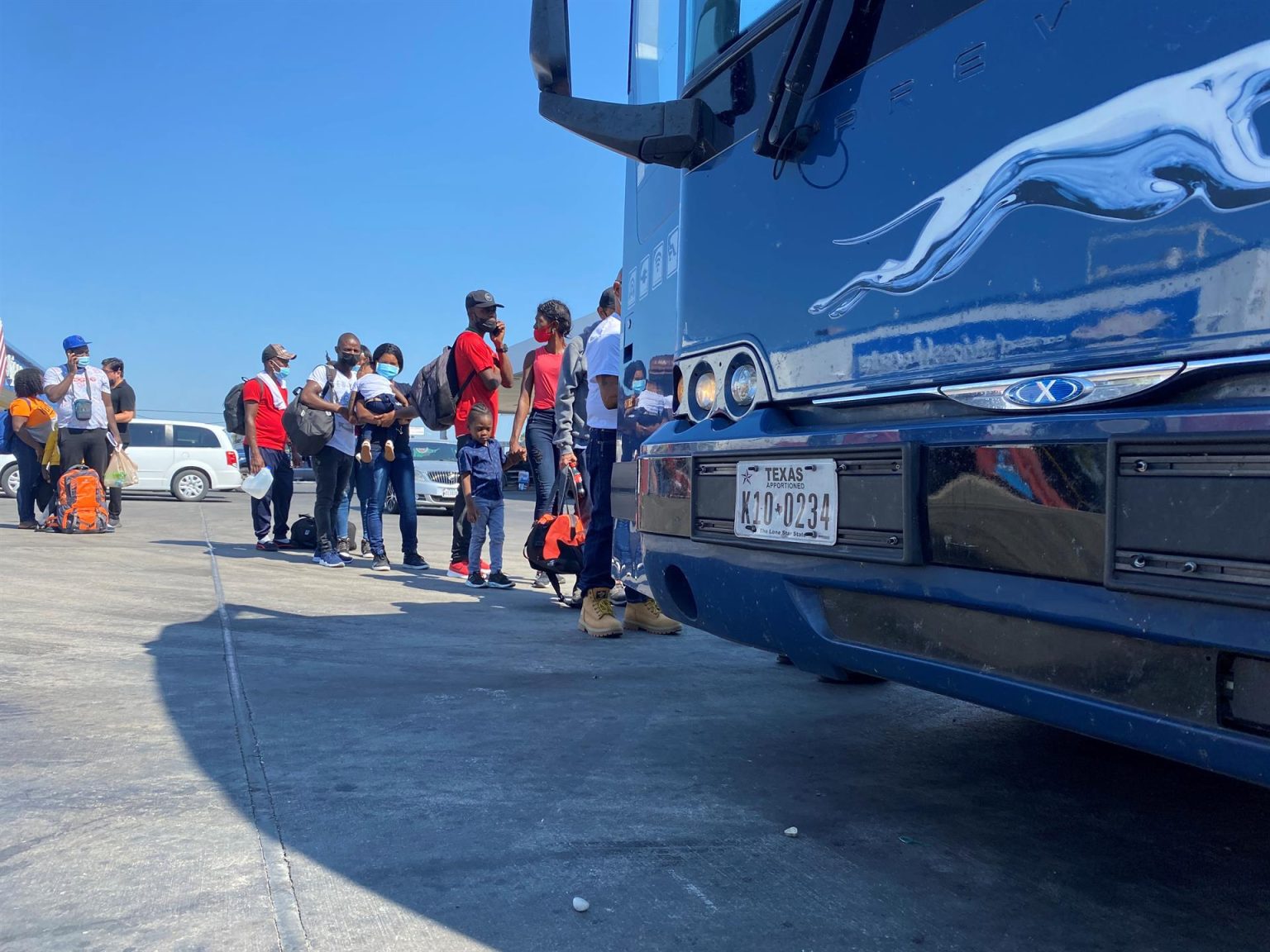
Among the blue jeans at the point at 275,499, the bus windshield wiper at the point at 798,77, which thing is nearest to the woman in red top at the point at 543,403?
the blue jeans at the point at 275,499

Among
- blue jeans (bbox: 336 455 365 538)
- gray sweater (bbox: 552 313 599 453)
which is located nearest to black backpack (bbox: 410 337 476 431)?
blue jeans (bbox: 336 455 365 538)

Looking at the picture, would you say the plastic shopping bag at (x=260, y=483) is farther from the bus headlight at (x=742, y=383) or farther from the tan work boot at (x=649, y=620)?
the bus headlight at (x=742, y=383)

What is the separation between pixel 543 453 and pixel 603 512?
1.63m

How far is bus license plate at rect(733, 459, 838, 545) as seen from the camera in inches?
85.0

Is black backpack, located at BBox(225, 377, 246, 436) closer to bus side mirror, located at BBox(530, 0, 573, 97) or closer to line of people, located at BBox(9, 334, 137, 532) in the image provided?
line of people, located at BBox(9, 334, 137, 532)

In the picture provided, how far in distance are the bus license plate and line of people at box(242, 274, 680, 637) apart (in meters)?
1.77

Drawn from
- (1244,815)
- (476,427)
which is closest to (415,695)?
(1244,815)

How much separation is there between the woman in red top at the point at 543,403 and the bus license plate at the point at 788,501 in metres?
3.76

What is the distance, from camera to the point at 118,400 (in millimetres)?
10242

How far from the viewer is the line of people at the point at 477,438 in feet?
15.8

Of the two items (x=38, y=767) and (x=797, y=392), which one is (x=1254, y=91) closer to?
(x=797, y=392)

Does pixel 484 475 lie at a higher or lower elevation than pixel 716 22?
lower

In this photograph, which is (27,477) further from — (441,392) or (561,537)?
(561,537)

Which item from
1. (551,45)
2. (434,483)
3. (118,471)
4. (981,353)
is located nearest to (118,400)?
(118,471)
